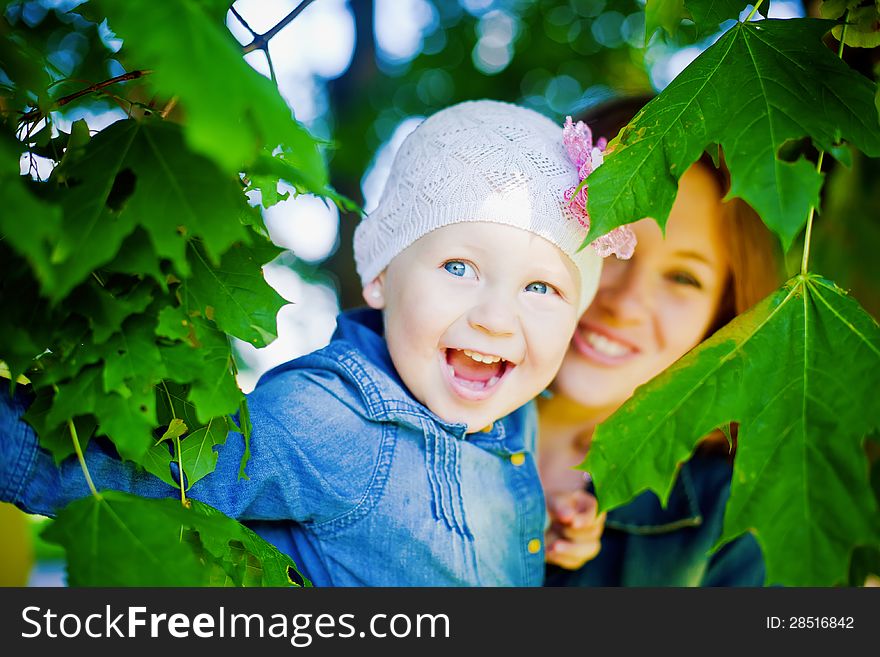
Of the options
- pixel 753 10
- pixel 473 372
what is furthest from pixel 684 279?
pixel 753 10

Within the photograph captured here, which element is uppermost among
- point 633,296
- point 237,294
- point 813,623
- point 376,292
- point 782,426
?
point 633,296

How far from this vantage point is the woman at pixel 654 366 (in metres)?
2.05

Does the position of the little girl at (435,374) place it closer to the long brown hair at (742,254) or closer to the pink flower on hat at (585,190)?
the pink flower on hat at (585,190)

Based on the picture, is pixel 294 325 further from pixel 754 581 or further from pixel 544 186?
pixel 544 186

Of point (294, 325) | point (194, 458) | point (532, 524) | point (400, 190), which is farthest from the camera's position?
point (294, 325)

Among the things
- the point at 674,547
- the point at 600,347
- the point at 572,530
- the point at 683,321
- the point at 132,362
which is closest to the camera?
the point at 132,362

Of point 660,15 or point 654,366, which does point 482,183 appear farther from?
point 654,366

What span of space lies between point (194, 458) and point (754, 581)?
6.00ft

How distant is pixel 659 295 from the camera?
6.84 feet

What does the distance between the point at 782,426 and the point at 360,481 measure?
2.33 ft

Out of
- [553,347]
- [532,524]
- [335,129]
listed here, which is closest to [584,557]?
[532,524]

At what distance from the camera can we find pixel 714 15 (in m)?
1.27

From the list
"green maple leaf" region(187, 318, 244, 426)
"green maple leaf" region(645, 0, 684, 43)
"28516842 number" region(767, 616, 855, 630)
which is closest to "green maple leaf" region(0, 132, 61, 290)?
"green maple leaf" region(187, 318, 244, 426)

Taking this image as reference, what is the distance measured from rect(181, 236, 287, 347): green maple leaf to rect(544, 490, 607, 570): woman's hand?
39.3 inches
